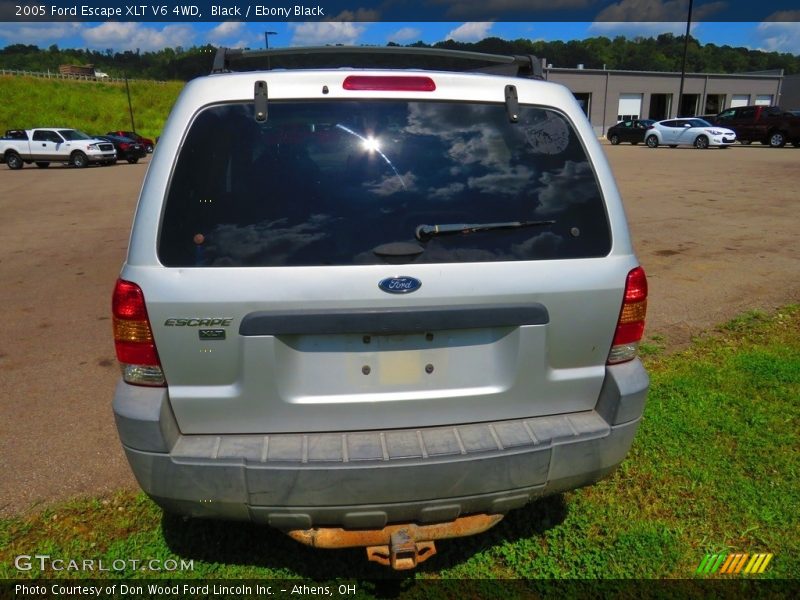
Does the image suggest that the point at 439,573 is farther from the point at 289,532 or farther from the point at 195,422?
the point at 195,422

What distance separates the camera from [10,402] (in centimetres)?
425

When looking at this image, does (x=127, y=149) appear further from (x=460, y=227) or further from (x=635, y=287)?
(x=635, y=287)

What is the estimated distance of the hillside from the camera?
190 feet

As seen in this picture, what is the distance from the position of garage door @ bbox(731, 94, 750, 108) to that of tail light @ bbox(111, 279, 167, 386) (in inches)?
2886

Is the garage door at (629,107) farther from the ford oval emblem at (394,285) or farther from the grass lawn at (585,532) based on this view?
the ford oval emblem at (394,285)

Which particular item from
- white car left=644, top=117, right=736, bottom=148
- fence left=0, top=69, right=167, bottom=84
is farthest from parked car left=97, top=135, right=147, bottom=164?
fence left=0, top=69, right=167, bottom=84

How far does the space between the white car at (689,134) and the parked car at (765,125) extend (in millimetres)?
1561

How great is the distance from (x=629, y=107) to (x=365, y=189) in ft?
208

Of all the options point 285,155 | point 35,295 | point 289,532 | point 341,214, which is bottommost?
point 35,295

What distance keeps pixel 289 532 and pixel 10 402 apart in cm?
305

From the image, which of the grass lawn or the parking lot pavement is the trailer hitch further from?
the parking lot pavement

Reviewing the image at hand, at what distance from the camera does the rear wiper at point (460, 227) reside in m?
2.18

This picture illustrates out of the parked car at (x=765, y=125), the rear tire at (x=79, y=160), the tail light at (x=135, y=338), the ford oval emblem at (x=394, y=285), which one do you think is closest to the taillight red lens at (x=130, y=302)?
the tail light at (x=135, y=338)

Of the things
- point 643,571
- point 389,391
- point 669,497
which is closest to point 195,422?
point 389,391
